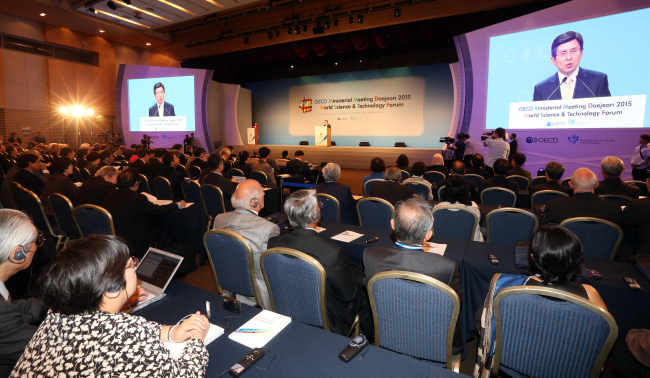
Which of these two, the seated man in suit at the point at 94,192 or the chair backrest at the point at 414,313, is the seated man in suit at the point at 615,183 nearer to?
the chair backrest at the point at 414,313

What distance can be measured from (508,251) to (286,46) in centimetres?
1318

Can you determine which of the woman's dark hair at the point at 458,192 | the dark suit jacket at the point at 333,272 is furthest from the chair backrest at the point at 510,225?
the dark suit jacket at the point at 333,272

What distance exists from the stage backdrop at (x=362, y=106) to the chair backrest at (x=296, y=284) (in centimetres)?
1284

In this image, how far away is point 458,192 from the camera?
136 inches

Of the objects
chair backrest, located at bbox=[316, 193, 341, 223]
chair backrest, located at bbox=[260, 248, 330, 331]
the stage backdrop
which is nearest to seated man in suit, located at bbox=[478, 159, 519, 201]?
chair backrest, located at bbox=[316, 193, 341, 223]

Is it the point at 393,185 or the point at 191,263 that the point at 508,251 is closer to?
the point at 393,185

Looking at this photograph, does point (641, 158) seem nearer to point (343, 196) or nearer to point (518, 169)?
point (518, 169)

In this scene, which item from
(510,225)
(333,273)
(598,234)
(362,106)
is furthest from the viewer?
(362,106)

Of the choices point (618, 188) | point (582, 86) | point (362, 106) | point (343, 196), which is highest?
point (362, 106)

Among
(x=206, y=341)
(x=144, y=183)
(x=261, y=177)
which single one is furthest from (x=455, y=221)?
(x=144, y=183)

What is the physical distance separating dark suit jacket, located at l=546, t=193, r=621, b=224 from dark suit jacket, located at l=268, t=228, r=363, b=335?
237 cm

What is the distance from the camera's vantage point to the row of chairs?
1529 millimetres

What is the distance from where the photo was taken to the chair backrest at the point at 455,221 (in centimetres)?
334

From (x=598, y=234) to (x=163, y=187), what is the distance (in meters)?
5.96
